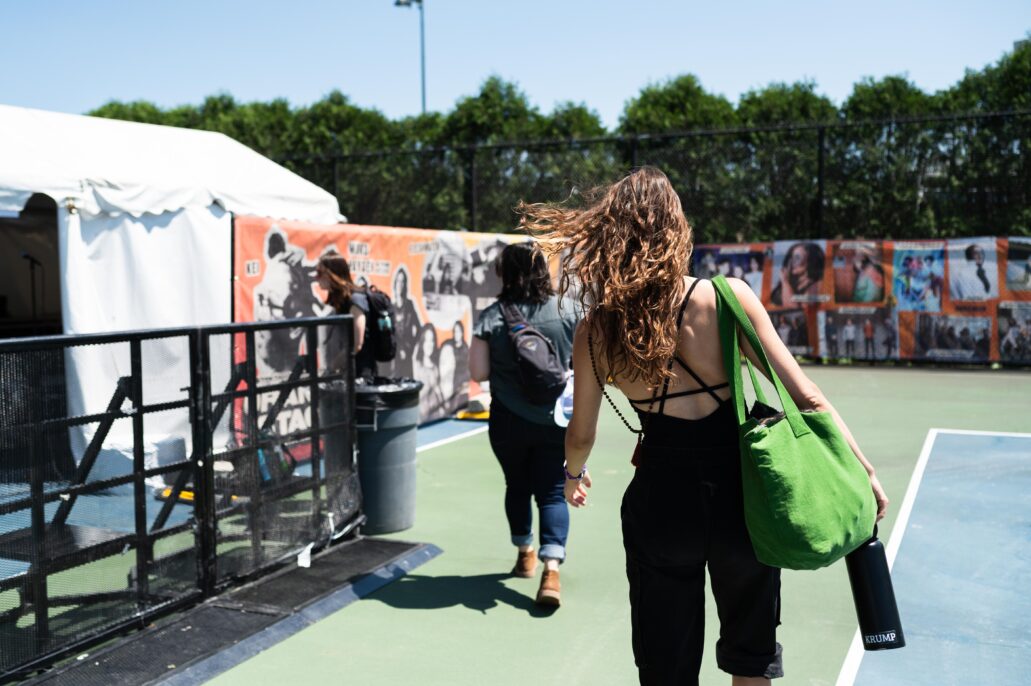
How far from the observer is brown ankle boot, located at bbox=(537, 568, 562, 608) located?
198 inches

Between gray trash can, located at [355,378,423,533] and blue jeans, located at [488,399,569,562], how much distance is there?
1238 mm

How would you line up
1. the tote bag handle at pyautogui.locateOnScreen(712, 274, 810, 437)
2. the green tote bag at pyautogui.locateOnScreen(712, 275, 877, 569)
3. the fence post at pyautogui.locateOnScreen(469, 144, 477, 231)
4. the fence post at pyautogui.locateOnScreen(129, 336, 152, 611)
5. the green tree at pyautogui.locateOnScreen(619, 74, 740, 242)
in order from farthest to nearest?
1. the fence post at pyautogui.locateOnScreen(469, 144, 477, 231)
2. the green tree at pyautogui.locateOnScreen(619, 74, 740, 242)
3. the fence post at pyautogui.locateOnScreen(129, 336, 152, 611)
4. the tote bag handle at pyautogui.locateOnScreen(712, 274, 810, 437)
5. the green tote bag at pyautogui.locateOnScreen(712, 275, 877, 569)

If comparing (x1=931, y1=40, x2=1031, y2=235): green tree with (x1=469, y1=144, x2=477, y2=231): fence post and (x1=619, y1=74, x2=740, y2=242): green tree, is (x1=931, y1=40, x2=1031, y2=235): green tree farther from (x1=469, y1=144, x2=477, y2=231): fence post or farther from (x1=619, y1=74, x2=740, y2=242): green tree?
(x1=469, y1=144, x2=477, y2=231): fence post

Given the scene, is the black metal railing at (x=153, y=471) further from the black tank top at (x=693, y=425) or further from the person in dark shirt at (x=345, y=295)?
the black tank top at (x=693, y=425)

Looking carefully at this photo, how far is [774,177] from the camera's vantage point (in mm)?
16828

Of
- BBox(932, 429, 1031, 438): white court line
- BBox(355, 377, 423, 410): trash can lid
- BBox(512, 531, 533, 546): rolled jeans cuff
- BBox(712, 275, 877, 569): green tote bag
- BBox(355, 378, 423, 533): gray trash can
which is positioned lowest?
BBox(932, 429, 1031, 438): white court line

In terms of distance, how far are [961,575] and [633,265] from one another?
384cm

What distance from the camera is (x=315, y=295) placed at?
896cm

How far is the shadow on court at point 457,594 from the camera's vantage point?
5133 mm

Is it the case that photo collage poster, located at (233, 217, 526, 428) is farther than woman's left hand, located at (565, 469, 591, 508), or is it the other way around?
photo collage poster, located at (233, 217, 526, 428)

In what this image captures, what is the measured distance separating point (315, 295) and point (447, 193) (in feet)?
Result: 32.5

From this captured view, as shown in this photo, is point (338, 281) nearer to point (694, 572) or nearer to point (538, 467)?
point (538, 467)

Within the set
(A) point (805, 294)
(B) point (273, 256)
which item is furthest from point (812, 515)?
(A) point (805, 294)

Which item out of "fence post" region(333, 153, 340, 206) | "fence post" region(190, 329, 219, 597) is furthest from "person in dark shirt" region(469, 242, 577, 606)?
"fence post" region(333, 153, 340, 206)
